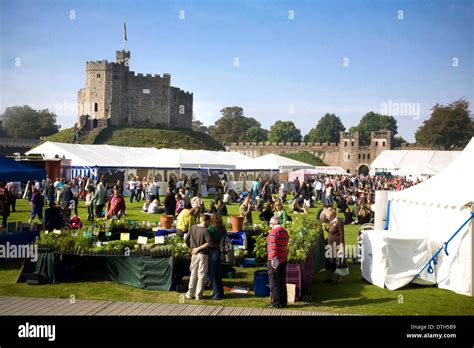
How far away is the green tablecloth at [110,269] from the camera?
8906mm

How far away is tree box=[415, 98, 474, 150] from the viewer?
7169cm

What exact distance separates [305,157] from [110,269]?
242ft

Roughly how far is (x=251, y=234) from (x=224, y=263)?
84.6 inches

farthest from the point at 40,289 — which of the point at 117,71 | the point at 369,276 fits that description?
the point at 117,71

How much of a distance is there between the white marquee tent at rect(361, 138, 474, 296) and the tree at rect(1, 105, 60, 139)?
9049 cm

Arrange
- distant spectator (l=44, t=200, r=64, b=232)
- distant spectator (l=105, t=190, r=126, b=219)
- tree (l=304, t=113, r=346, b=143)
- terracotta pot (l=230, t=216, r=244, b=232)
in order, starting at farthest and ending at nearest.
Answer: tree (l=304, t=113, r=346, b=143) → distant spectator (l=105, t=190, r=126, b=219) → distant spectator (l=44, t=200, r=64, b=232) → terracotta pot (l=230, t=216, r=244, b=232)

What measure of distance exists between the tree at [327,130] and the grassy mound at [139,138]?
38373 mm

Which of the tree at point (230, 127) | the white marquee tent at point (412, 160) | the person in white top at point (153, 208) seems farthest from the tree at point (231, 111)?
the person in white top at point (153, 208)

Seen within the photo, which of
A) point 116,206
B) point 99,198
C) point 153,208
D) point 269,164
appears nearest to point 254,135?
point 269,164

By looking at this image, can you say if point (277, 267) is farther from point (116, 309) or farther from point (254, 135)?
point (254, 135)

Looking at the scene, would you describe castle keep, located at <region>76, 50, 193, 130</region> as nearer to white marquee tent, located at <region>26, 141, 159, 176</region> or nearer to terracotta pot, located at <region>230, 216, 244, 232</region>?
white marquee tent, located at <region>26, 141, 159, 176</region>

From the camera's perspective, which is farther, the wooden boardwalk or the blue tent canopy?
the blue tent canopy

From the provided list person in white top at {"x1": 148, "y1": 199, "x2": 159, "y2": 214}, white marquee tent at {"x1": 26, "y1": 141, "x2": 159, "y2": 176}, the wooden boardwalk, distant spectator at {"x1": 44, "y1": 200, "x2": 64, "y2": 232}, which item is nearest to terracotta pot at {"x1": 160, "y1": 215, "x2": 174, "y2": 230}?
distant spectator at {"x1": 44, "y1": 200, "x2": 64, "y2": 232}
